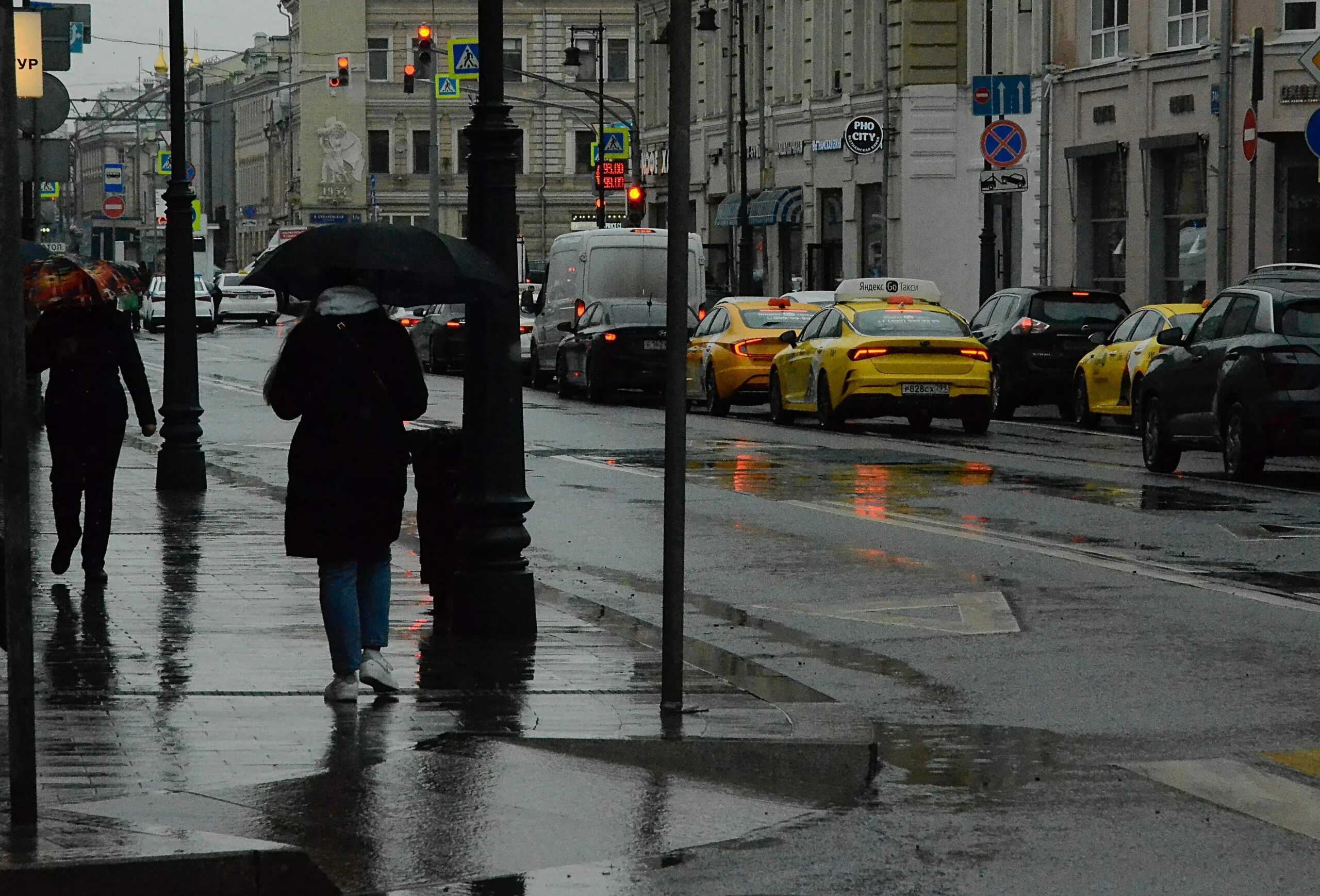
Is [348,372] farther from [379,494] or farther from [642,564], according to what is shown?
[642,564]

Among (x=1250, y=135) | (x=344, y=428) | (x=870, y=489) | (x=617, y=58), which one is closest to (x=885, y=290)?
(x=1250, y=135)

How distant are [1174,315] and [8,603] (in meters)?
22.1

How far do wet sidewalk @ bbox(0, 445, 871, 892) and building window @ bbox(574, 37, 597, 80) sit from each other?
98.0m

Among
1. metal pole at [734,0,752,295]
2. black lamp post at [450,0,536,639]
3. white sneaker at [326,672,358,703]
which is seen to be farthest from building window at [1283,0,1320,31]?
white sneaker at [326,672,358,703]

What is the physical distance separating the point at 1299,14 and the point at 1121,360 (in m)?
12.7

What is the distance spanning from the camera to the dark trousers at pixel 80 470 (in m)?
13.2

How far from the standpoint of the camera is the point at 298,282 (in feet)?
31.6

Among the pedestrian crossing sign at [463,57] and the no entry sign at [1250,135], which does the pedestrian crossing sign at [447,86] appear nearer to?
the pedestrian crossing sign at [463,57]

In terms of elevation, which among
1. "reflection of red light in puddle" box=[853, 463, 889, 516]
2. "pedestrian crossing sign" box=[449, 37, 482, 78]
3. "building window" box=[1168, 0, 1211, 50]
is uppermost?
"pedestrian crossing sign" box=[449, 37, 482, 78]

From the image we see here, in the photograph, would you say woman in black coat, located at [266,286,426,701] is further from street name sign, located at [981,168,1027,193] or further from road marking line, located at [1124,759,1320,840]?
street name sign, located at [981,168,1027,193]

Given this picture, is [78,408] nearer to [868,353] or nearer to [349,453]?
[349,453]

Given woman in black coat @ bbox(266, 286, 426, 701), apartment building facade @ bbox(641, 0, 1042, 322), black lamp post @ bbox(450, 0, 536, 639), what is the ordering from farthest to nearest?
apartment building facade @ bbox(641, 0, 1042, 322)
black lamp post @ bbox(450, 0, 536, 639)
woman in black coat @ bbox(266, 286, 426, 701)

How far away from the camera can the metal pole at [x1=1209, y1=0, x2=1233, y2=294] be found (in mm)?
37375

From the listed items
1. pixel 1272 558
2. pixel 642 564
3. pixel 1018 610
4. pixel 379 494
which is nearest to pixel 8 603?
pixel 379 494
